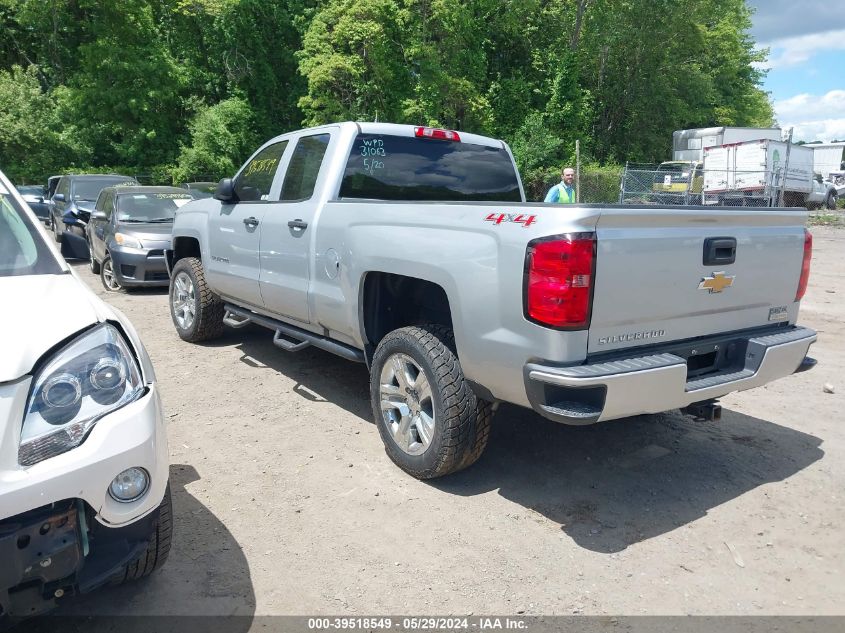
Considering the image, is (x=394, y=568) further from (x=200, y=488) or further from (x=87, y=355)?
(x=87, y=355)

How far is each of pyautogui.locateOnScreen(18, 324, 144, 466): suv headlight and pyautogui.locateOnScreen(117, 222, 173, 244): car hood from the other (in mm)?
8234

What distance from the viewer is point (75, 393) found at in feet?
7.10

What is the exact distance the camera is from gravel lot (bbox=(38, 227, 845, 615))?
2.84m

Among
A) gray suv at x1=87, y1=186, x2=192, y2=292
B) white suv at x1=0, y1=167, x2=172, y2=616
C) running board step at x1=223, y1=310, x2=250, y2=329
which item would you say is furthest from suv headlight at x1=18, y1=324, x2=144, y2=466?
gray suv at x1=87, y1=186, x2=192, y2=292

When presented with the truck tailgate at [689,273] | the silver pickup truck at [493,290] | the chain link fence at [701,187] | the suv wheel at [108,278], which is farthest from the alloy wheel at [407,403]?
the chain link fence at [701,187]

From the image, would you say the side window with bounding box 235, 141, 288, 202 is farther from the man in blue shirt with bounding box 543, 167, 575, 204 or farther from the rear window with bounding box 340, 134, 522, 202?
the man in blue shirt with bounding box 543, 167, 575, 204

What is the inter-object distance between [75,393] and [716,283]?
304 centimetres

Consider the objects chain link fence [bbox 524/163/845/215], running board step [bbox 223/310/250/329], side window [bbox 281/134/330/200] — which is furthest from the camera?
chain link fence [bbox 524/163/845/215]

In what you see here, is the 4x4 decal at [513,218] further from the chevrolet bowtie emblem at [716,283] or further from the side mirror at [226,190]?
the side mirror at [226,190]

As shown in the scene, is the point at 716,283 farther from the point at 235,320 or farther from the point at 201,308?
the point at 201,308

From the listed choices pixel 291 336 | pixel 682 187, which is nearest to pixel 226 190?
pixel 291 336

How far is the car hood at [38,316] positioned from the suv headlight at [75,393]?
0.17 ft

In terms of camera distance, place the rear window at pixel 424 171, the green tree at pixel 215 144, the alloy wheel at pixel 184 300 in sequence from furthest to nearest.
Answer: the green tree at pixel 215 144 < the alloy wheel at pixel 184 300 < the rear window at pixel 424 171

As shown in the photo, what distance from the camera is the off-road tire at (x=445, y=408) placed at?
3516mm
